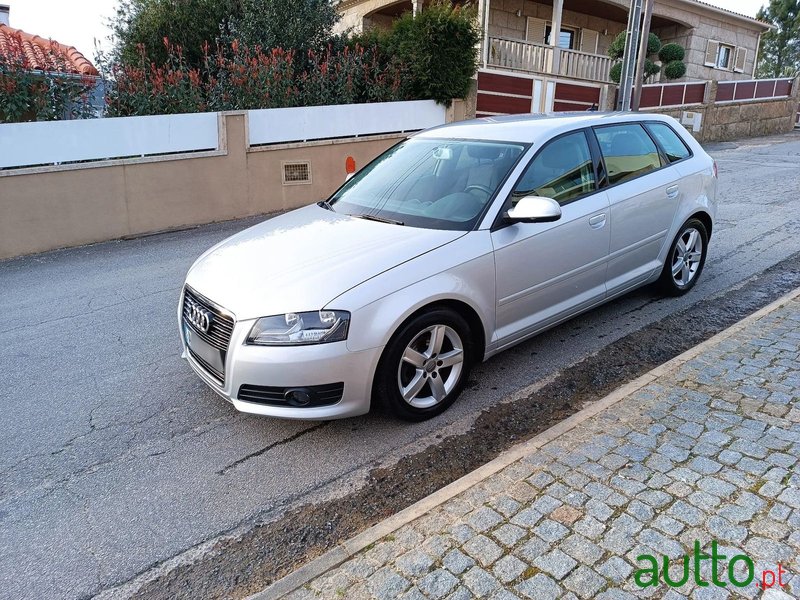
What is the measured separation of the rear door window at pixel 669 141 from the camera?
5262 mm

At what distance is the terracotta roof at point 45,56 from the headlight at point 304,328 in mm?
8157

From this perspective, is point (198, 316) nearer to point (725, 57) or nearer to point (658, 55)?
point (658, 55)

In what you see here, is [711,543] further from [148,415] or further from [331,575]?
[148,415]

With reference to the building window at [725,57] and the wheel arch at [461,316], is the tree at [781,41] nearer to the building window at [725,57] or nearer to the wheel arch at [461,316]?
the building window at [725,57]

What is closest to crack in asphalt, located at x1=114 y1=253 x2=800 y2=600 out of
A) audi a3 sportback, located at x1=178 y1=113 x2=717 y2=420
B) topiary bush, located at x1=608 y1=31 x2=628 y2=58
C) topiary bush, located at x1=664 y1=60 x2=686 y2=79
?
audi a3 sportback, located at x1=178 y1=113 x2=717 y2=420

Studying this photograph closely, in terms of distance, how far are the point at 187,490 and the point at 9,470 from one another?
3.45 feet

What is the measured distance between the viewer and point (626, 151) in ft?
16.0

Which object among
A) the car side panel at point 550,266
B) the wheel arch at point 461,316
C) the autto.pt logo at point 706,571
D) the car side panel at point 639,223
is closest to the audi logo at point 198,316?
the wheel arch at point 461,316

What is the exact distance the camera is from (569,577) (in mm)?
2311

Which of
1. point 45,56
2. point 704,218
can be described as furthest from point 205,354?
point 45,56

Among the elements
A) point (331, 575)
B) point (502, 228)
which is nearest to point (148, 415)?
point (331, 575)

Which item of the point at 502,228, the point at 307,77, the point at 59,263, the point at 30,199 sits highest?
the point at 307,77

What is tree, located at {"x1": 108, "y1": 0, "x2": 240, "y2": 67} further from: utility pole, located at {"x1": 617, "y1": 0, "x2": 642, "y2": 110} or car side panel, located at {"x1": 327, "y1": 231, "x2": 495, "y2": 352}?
car side panel, located at {"x1": 327, "y1": 231, "x2": 495, "y2": 352}

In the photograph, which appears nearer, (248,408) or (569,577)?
(569,577)
